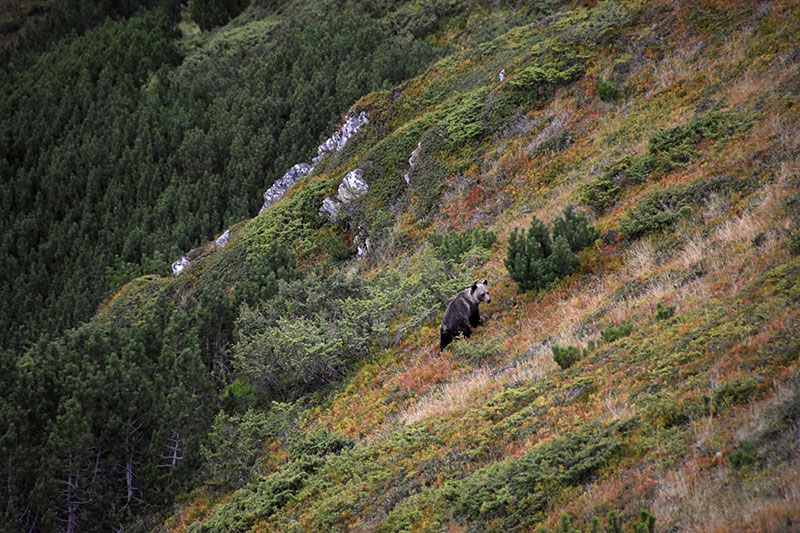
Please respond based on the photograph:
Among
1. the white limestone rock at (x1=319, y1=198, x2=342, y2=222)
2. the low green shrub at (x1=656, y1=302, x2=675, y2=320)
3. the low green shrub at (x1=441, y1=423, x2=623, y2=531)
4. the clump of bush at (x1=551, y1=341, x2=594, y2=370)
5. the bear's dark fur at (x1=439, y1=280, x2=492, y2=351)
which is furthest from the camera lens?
the white limestone rock at (x1=319, y1=198, x2=342, y2=222)

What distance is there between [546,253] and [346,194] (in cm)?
1263

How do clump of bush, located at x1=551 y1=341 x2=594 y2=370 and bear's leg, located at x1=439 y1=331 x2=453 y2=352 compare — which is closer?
clump of bush, located at x1=551 y1=341 x2=594 y2=370

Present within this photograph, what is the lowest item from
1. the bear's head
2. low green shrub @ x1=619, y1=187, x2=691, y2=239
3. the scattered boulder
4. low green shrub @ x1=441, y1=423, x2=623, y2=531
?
the scattered boulder

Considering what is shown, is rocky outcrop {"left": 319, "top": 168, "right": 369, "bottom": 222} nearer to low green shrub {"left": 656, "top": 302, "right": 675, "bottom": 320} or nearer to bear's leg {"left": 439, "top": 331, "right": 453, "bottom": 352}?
bear's leg {"left": 439, "top": 331, "right": 453, "bottom": 352}

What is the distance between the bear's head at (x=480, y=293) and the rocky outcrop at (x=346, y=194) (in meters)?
12.0

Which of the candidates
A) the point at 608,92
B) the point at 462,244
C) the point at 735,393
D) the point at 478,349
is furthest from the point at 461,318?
the point at 608,92

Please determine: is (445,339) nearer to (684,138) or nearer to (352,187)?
(684,138)

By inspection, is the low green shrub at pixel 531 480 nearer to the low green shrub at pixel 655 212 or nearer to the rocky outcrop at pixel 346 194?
the low green shrub at pixel 655 212

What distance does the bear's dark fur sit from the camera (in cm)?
1171

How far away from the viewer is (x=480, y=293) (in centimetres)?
1215

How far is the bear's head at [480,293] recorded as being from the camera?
39.3 feet

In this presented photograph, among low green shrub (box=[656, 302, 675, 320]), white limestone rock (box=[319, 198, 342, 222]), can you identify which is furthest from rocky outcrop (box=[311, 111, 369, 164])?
low green shrub (box=[656, 302, 675, 320])

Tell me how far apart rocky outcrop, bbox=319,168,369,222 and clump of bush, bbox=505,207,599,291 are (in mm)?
11971

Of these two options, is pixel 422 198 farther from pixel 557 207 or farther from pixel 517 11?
pixel 517 11
